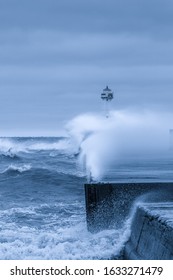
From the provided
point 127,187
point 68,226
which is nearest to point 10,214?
point 68,226

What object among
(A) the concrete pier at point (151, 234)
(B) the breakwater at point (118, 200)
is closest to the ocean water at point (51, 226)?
(B) the breakwater at point (118, 200)

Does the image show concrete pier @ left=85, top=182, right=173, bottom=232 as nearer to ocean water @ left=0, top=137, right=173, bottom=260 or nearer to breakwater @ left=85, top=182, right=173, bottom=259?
breakwater @ left=85, top=182, right=173, bottom=259

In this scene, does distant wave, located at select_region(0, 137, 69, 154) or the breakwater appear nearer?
the breakwater

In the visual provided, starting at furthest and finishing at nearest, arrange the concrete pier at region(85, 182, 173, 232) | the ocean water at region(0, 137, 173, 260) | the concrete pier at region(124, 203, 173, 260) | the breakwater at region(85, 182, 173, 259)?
the concrete pier at region(85, 182, 173, 232) < the breakwater at region(85, 182, 173, 259) < the ocean water at region(0, 137, 173, 260) < the concrete pier at region(124, 203, 173, 260)

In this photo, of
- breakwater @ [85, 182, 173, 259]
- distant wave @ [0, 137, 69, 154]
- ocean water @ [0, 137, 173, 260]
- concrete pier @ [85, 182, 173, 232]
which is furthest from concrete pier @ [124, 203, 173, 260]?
distant wave @ [0, 137, 69, 154]

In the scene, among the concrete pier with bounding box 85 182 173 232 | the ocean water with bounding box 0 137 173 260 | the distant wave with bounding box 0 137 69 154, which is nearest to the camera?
the ocean water with bounding box 0 137 173 260

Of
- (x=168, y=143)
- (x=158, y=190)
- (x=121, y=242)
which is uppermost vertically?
(x=168, y=143)

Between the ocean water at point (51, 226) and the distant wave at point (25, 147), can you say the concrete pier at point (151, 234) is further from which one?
the distant wave at point (25, 147)

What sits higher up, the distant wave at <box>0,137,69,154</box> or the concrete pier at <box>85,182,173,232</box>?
the distant wave at <box>0,137,69,154</box>

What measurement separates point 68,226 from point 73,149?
46561 millimetres

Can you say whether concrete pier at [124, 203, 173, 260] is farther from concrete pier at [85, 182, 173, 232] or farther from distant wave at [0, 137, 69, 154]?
distant wave at [0, 137, 69, 154]

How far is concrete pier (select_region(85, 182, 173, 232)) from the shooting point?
13.6 m
